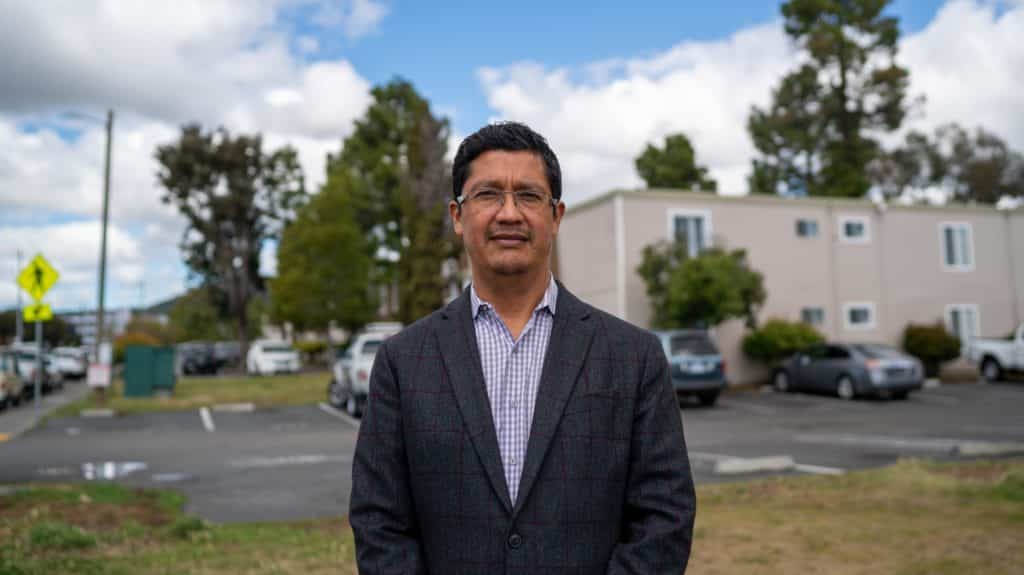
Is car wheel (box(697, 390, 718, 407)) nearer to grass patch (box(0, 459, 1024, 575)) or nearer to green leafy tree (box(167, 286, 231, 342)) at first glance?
grass patch (box(0, 459, 1024, 575))

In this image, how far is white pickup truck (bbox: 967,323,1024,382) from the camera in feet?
88.0

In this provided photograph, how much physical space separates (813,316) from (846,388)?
6.19m

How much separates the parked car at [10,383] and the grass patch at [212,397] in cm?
153

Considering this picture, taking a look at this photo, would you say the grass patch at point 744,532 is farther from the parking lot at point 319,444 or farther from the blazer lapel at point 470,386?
the blazer lapel at point 470,386

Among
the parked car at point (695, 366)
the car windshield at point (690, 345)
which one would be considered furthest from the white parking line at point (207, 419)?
the car windshield at point (690, 345)

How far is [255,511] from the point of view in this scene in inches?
340

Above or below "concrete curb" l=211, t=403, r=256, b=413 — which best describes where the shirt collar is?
above

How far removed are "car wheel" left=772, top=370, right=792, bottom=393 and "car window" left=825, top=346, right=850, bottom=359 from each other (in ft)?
5.23

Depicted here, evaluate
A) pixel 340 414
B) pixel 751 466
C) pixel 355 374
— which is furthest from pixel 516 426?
pixel 340 414

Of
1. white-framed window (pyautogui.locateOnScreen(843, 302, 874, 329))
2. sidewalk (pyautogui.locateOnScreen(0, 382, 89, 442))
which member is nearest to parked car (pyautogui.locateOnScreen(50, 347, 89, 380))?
sidewalk (pyautogui.locateOnScreen(0, 382, 89, 442))

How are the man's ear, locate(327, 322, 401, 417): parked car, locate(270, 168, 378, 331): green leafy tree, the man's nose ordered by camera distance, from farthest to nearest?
1. locate(270, 168, 378, 331): green leafy tree
2. locate(327, 322, 401, 417): parked car
3. the man's ear
4. the man's nose

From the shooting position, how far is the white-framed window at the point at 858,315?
29.1 metres

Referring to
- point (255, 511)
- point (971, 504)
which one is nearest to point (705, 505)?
point (971, 504)

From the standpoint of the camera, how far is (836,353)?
23406mm
